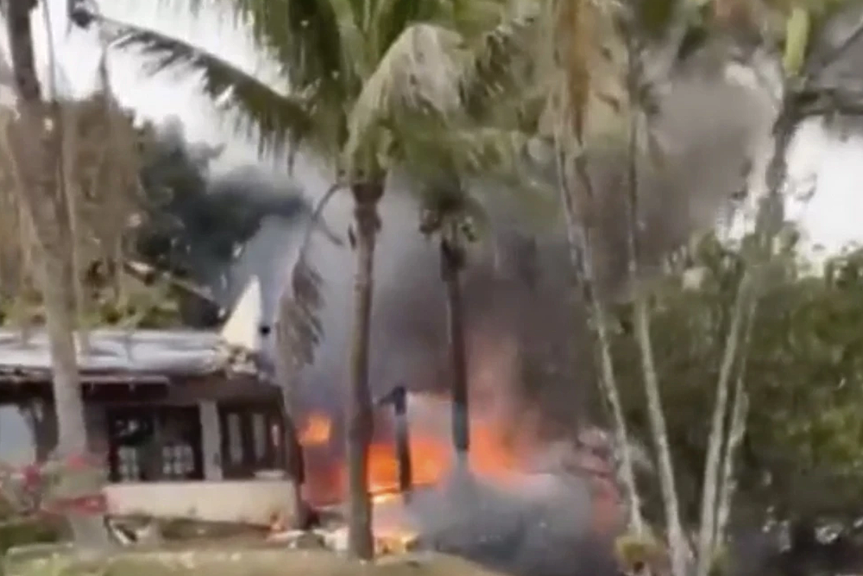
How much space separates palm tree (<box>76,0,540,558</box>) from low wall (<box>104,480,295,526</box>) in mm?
295

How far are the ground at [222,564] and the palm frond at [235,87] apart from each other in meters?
1.39

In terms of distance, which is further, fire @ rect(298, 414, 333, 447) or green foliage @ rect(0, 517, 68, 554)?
fire @ rect(298, 414, 333, 447)

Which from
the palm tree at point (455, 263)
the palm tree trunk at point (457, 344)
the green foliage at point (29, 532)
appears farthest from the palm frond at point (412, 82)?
the green foliage at point (29, 532)

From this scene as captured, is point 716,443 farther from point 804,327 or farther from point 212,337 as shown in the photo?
point 212,337

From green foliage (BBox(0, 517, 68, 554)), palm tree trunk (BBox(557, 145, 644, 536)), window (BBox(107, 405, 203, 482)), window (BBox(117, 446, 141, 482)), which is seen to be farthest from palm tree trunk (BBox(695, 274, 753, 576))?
green foliage (BBox(0, 517, 68, 554))

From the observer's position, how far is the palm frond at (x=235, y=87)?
5461mm

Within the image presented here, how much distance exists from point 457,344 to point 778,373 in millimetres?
1086

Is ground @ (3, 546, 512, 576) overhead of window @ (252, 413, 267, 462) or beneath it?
beneath

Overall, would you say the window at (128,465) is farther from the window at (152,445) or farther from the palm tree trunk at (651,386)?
the palm tree trunk at (651,386)

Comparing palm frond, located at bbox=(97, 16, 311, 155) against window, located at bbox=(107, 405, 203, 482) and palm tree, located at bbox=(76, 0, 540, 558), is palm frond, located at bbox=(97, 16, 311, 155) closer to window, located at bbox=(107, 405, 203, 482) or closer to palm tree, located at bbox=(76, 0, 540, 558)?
palm tree, located at bbox=(76, 0, 540, 558)

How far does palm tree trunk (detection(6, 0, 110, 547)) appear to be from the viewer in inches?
210

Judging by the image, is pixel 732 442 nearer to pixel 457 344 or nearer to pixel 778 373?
pixel 778 373

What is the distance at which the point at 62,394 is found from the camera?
5.33 meters

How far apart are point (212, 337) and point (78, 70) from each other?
1.03 metres
